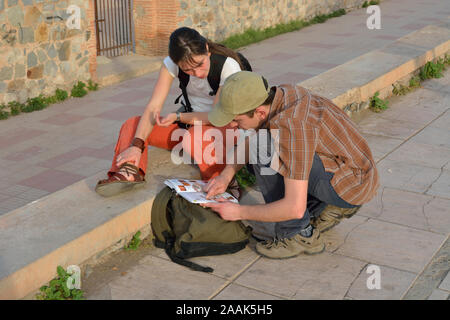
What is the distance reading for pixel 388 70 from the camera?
251 inches

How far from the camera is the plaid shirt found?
2.81 m

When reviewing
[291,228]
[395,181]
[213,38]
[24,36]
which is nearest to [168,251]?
[291,228]

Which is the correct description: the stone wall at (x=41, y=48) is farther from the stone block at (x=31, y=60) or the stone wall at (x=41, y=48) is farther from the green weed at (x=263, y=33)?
the green weed at (x=263, y=33)

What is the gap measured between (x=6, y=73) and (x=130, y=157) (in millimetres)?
3698

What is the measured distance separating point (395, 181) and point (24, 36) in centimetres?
460

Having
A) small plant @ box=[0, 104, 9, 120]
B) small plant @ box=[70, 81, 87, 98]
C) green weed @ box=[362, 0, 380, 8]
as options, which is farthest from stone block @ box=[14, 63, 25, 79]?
green weed @ box=[362, 0, 380, 8]

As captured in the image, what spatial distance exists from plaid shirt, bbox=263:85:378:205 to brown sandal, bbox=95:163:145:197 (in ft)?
3.19

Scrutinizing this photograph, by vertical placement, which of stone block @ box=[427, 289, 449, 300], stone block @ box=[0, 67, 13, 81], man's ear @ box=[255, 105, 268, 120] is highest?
man's ear @ box=[255, 105, 268, 120]

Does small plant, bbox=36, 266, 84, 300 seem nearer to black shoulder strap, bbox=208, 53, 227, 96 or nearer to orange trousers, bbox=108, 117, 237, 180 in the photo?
orange trousers, bbox=108, 117, 237, 180

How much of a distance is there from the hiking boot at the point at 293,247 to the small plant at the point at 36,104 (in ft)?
14.9

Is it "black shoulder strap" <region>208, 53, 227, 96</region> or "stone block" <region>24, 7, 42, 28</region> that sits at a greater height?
"stone block" <region>24, 7, 42, 28</region>

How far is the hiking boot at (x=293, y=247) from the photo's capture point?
3266 mm

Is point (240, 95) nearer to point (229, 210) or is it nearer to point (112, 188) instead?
point (229, 210)
